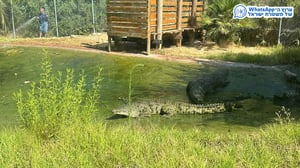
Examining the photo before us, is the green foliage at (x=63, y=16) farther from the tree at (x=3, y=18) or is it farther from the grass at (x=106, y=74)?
the grass at (x=106, y=74)

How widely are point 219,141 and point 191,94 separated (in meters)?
3.45

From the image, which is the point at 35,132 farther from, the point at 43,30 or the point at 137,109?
the point at 43,30

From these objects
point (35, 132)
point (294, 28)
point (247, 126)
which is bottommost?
point (247, 126)

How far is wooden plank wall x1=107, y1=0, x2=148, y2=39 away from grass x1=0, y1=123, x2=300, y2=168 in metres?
8.32

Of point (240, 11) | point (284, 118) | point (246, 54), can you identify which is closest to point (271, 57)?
point (246, 54)

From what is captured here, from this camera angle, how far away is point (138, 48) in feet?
47.4

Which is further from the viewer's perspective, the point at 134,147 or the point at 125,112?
the point at 125,112

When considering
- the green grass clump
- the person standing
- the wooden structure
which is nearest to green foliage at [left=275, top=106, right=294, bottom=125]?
the green grass clump

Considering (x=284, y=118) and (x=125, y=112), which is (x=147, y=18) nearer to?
(x=125, y=112)

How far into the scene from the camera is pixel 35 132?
4.46 m

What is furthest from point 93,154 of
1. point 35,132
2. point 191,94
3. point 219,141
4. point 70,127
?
point 191,94

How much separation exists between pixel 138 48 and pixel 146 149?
34.8 feet

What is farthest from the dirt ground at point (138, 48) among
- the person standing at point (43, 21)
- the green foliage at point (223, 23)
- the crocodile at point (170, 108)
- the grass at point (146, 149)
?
the grass at point (146, 149)

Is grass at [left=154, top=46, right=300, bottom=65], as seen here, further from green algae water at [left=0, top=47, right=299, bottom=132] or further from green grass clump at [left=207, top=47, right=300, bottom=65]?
green algae water at [left=0, top=47, right=299, bottom=132]
